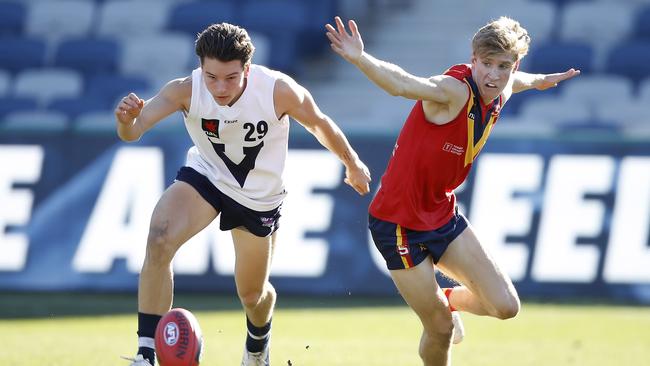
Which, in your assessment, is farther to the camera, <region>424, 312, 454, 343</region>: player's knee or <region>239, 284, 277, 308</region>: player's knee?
<region>239, 284, 277, 308</region>: player's knee

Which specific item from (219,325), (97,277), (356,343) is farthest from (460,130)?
(97,277)

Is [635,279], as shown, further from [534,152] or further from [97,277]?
[97,277]

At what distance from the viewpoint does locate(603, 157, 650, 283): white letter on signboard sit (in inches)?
510

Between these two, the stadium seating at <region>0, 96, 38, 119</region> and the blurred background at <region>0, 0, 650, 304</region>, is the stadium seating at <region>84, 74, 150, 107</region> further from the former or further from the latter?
the blurred background at <region>0, 0, 650, 304</region>

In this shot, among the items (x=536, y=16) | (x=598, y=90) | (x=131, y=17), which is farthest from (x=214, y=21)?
(x=598, y=90)

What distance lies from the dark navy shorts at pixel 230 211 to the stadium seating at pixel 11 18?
490 inches

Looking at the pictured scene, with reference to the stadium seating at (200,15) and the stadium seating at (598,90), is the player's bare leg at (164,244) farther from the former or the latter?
the stadium seating at (200,15)

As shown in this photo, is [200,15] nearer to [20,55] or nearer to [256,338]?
[20,55]

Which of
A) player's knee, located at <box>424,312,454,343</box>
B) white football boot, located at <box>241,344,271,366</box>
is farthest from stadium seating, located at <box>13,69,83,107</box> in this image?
player's knee, located at <box>424,312,454,343</box>

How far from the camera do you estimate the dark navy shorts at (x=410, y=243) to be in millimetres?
7152

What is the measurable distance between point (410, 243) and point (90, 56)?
12.3 metres

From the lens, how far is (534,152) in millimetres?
13359

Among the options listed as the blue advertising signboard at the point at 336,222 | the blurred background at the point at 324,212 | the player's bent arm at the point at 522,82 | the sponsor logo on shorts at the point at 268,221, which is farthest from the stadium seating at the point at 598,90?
the sponsor logo on shorts at the point at 268,221

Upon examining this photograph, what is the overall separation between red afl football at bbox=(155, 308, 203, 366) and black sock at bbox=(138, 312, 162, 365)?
274 mm
